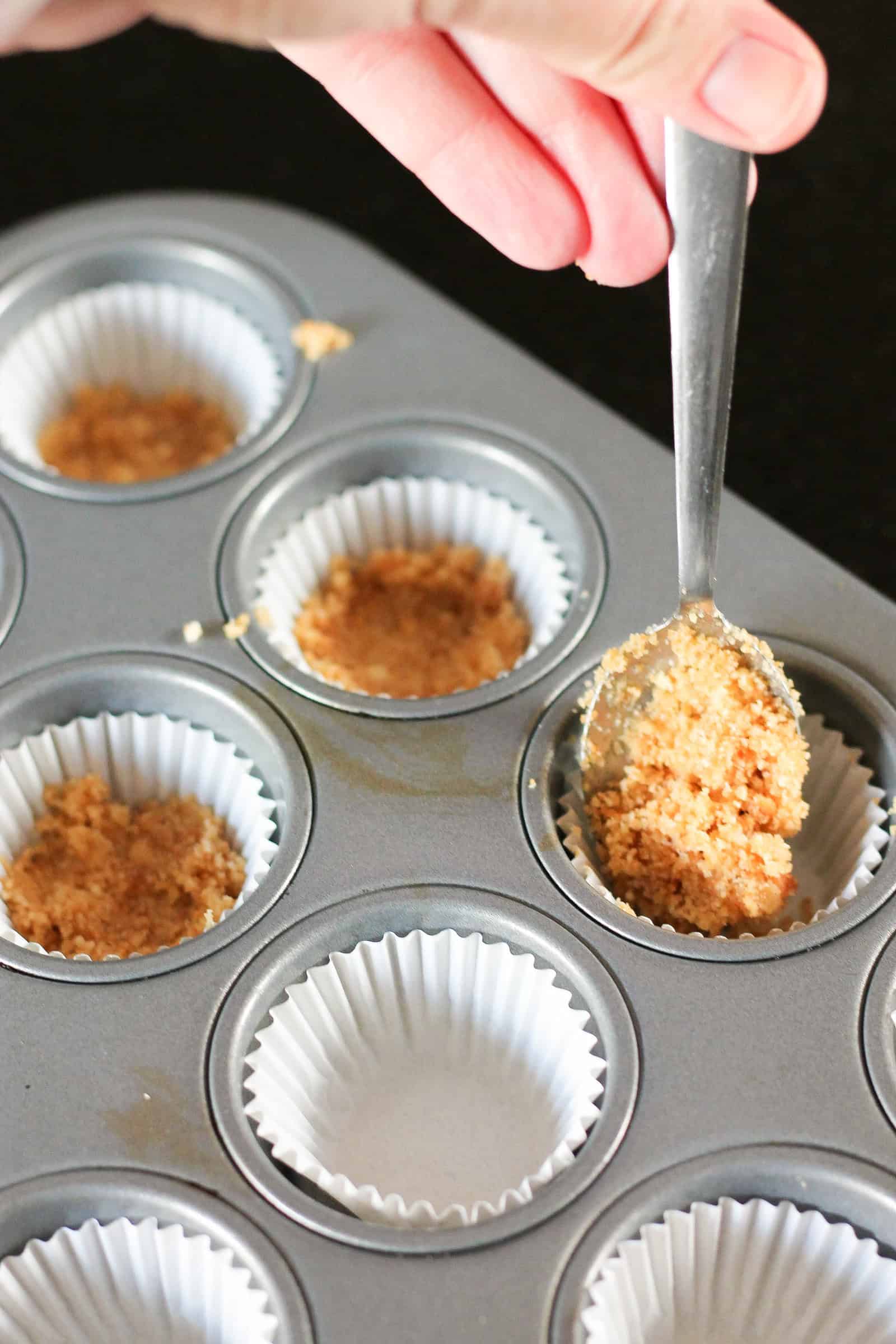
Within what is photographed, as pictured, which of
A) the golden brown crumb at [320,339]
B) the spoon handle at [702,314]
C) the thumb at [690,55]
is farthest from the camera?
the golden brown crumb at [320,339]

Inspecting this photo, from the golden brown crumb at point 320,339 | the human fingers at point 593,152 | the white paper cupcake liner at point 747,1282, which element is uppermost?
the golden brown crumb at point 320,339

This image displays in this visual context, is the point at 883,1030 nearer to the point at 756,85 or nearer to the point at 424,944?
the point at 424,944

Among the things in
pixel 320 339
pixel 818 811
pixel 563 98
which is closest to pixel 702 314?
pixel 563 98

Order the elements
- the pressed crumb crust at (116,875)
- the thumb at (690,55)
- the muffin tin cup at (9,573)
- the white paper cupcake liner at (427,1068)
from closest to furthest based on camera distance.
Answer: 1. the thumb at (690,55)
2. the white paper cupcake liner at (427,1068)
3. the pressed crumb crust at (116,875)
4. the muffin tin cup at (9,573)

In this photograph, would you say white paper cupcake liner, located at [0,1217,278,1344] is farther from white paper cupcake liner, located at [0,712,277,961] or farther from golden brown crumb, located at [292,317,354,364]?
golden brown crumb, located at [292,317,354,364]

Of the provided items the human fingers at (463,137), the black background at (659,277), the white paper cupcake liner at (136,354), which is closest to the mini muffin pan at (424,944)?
the white paper cupcake liner at (136,354)

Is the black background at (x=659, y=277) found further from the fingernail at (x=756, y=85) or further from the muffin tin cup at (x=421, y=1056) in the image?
the fingernail at (x=756, y=85)

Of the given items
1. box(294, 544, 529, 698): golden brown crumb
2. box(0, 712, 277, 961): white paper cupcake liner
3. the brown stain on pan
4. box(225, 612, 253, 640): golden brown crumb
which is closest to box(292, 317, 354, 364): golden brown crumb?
box(294, 544, 529, 698): golden brown crumb
